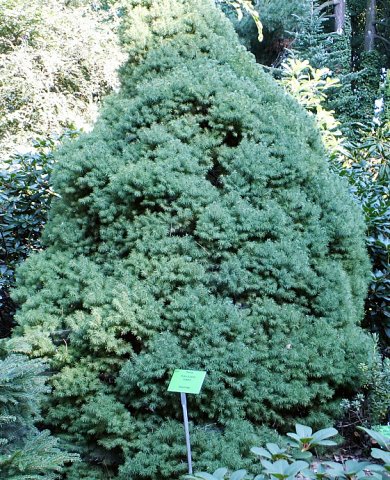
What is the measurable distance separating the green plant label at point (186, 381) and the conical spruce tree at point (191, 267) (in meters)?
0.19

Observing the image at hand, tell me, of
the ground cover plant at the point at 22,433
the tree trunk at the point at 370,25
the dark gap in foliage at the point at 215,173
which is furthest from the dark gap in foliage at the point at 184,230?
the tree trunk at the point at 370,25

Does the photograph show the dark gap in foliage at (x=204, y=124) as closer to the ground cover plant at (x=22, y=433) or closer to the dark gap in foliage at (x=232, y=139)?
the dark gap in foliage at (x=232, y=139)

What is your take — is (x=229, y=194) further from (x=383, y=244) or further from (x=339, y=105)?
(x=339, y=105)

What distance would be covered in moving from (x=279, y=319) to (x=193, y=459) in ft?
2.89

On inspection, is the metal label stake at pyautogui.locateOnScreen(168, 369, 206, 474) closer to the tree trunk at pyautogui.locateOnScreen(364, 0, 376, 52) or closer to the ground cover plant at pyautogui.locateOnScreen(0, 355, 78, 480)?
the ground cover plant at pyautogui.locateOnScreen(0, 355, 78, 480)

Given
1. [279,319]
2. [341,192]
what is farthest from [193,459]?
[341,192]

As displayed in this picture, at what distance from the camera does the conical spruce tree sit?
2.61 m

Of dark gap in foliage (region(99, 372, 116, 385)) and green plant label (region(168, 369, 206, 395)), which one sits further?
dark gap in foliage (region(99, 372, 116, 385))

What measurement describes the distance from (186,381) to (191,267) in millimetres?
700

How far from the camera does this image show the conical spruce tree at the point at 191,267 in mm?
2607

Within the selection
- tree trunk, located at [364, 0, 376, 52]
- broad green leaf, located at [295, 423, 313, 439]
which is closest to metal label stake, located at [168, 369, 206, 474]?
broad green leaf, located at [295, 423, 313, 439]

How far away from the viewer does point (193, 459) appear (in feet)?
8.11

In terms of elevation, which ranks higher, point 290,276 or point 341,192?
point 341,192

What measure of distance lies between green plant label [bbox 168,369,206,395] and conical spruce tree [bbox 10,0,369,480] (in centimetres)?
19
